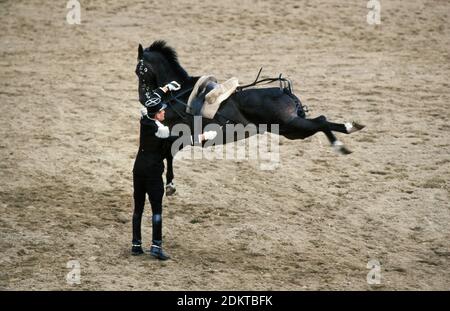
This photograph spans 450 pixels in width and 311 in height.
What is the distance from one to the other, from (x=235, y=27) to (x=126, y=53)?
2802 mm

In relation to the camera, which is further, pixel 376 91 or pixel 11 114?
pixel 376 91

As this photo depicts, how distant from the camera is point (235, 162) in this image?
37.7 feet

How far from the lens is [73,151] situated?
11.7 m

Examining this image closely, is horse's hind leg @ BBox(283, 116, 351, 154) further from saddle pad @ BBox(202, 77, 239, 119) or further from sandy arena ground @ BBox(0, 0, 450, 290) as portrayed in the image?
sandy arena ground @ BBox(0, 0, 450, 290)

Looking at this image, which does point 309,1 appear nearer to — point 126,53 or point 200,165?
point 126,53

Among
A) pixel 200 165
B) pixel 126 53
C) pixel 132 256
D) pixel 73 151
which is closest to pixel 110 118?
pixel 73 151

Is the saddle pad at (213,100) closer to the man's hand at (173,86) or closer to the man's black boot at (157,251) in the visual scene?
the man's hand at (173,86)
